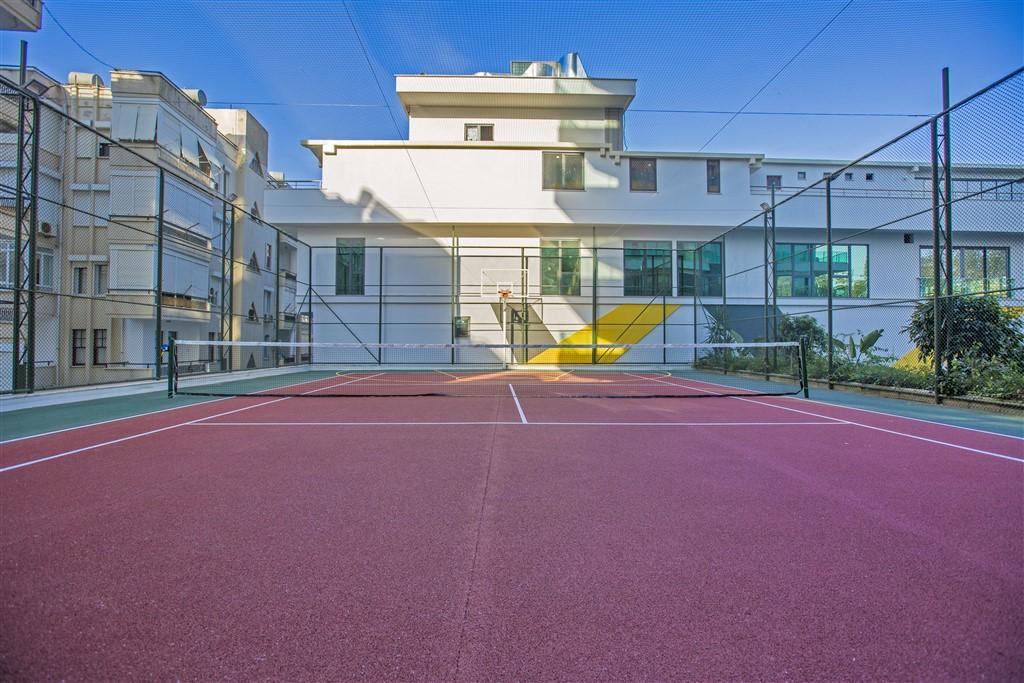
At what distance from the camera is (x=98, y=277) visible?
2053cm

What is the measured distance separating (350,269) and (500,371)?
8.04 m

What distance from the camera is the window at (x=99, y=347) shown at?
19.4 metres

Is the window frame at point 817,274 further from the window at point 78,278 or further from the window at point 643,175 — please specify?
the window at point 78,278

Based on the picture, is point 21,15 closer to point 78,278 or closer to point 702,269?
point 78,278

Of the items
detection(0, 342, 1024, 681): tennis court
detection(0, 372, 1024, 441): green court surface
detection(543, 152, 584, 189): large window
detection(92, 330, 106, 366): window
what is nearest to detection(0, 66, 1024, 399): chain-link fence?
detection(92, 330, 106, 366): window

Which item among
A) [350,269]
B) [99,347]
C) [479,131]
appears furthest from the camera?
[479,131]

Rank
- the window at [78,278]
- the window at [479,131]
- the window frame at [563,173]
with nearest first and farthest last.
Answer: the window at [78,278]
the window frame at [563,173]
the window at [479,131]

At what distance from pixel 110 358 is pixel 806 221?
28845mm

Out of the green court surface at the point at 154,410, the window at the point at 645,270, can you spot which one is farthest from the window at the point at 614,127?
the green court surface at the point at 154,410

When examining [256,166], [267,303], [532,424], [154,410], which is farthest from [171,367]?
[256,166]

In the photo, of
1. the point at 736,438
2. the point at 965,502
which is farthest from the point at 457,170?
the point at 965,502

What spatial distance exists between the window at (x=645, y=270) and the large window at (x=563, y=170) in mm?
3668

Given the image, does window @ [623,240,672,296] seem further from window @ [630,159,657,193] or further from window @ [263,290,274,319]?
window @ [263,290,274,319]

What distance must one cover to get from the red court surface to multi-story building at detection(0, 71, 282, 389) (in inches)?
526
